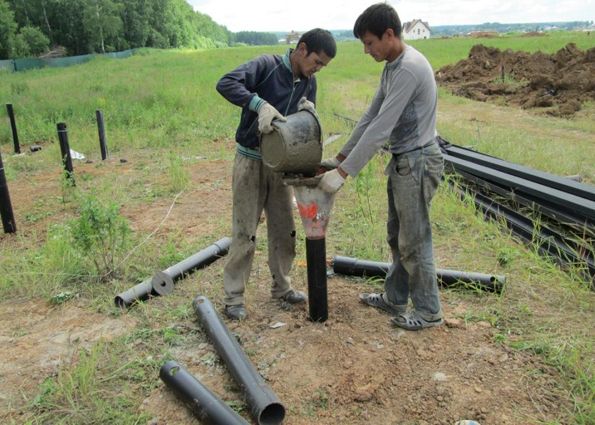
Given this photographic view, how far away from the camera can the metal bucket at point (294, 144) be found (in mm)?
2781

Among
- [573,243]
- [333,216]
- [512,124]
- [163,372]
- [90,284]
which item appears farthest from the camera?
[512,124]

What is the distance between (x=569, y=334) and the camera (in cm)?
295

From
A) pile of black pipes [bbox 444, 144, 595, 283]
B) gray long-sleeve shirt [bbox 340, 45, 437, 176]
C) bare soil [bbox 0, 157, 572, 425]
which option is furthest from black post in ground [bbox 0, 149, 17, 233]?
pile of black pipes [bbox 444, 144, 595, 283]

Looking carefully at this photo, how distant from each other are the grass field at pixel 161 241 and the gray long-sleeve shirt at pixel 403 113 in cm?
131

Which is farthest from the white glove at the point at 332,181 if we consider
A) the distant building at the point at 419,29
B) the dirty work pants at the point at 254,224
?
the distant building at the point at 419,29

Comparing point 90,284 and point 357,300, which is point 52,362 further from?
point 357,300

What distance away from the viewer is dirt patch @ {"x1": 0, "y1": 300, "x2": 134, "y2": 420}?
2672 mm

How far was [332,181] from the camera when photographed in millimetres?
2787

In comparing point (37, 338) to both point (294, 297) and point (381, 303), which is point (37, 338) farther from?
point (381, 303)

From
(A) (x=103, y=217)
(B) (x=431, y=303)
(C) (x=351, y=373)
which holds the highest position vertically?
(A) (x=103, y=217)

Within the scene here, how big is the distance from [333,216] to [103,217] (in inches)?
96.5

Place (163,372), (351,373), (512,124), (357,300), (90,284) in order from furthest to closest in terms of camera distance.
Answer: (512,124) → (90,284) → (357,300) → (351,373) → (163,372)

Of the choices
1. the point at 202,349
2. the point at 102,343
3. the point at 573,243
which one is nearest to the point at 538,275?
the point at 573,243

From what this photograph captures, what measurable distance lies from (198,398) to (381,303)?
1528 mm
